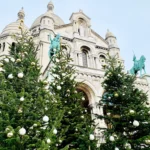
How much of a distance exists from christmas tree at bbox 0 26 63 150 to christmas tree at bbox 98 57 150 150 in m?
2.67

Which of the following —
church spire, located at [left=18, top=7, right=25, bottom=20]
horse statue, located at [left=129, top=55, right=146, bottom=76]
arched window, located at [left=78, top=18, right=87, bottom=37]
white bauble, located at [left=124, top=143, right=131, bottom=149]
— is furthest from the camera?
church spire, located at [left=18, top=7, right=25, bottom=20]

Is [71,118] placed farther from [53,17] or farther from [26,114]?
[53,17]

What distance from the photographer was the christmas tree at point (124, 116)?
392 inches

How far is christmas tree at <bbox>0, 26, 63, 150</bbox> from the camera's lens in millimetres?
7250

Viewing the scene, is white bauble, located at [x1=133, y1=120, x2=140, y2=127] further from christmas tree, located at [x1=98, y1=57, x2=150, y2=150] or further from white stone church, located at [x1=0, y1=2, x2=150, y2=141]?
white stone church, located at [x1=0, y1=2, x2=150, y2=141]

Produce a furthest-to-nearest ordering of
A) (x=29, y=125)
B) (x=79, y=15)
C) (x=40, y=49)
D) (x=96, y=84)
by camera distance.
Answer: (x=79, y=15) → (x=40, y=49) → (x=96, y=84) → (x=29, y=125)

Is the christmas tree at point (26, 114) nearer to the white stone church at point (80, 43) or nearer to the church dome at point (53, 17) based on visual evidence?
the white stone church at point (80, 43)

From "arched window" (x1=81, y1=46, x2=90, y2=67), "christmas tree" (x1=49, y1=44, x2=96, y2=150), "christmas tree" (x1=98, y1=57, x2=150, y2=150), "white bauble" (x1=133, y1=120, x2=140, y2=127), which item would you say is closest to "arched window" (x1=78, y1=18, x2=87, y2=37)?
"arched window" (x1=81, y1=46, x2=90, y2=67)

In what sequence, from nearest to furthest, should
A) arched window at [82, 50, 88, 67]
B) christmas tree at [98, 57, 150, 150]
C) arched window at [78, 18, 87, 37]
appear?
christmas tree at [98, 57, 150, 150], arched window at [82, 50, 88, 67], arched window at [78, 18, 87, 37]

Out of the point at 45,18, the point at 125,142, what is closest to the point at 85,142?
the point at 125,142

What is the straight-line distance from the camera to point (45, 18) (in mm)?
28562

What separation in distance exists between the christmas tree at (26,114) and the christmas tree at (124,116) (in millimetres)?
2672

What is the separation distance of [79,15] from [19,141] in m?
25.6

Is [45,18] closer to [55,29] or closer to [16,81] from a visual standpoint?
[55,29]
